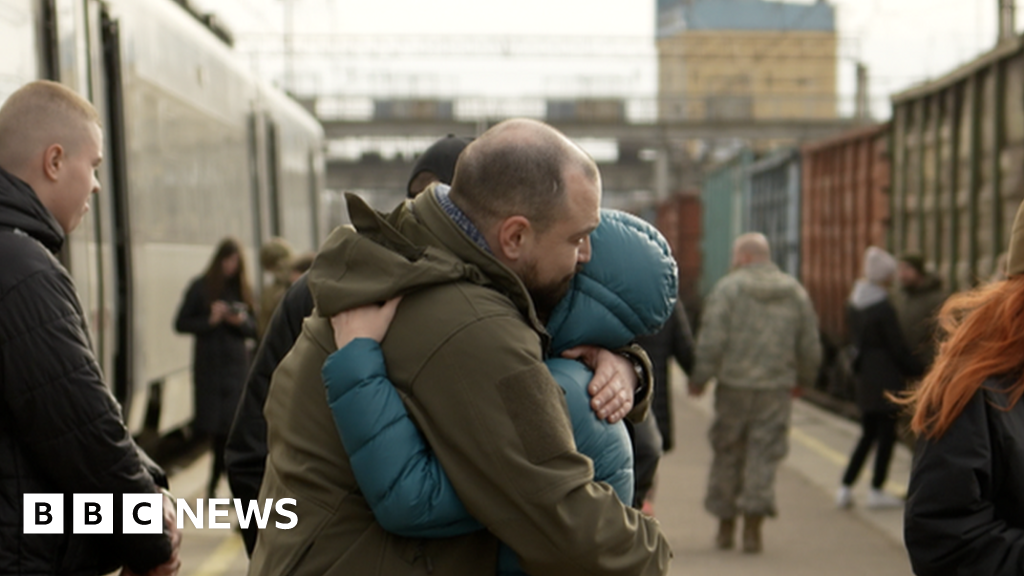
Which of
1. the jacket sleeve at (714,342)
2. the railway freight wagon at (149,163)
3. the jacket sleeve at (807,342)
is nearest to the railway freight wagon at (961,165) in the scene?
the jacket sleeve at (807,342)

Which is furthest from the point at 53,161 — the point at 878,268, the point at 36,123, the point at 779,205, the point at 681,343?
the point at 779,205

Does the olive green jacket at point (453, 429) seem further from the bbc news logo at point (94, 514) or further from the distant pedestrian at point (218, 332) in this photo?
the distant pedestrian at point (218, 332)

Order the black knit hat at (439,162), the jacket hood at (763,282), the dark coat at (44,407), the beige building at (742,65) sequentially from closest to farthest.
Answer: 1. the dark coat at (44,407)
2. the black knit hat at (439,162)
3. the jacket hood at (763,282)
4. the beige building at (742,65)

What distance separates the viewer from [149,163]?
925cm

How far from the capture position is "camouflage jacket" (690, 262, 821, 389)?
852 cm

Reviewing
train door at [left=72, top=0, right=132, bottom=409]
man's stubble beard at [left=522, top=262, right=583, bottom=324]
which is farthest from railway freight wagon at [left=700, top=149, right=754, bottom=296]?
man's stubble beard at [left=522, top=262, right=583, bottom=324]

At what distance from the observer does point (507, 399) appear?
2.16 m

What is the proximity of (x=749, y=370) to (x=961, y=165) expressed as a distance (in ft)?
12.3

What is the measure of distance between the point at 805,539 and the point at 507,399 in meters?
6.92

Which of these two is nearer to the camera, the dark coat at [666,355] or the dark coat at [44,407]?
the dark coat at [44,407]

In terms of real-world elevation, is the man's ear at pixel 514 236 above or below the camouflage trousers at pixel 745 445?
above

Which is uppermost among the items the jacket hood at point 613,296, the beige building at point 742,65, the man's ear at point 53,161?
the beige building at point 742,65

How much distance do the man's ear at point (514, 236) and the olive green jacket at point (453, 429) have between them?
0.05m

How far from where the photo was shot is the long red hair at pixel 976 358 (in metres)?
2.99
